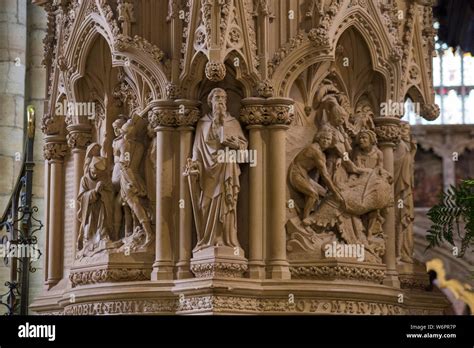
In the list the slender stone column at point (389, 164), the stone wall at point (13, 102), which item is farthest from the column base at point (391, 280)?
the stone wall at point (13, 102)

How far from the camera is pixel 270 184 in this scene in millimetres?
15984

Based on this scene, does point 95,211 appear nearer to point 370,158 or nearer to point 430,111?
point 370,158

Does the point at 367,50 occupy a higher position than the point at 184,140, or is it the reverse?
the point at 367,50

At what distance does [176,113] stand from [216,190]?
43.3 inches

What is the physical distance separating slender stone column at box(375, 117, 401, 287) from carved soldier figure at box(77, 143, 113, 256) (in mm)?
3243

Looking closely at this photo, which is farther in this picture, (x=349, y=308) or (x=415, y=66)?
(x=415, y=66)

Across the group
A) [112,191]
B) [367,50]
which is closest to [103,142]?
[112,191]

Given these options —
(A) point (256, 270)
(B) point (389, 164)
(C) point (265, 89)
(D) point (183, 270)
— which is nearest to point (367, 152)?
(B) point (389, 164)

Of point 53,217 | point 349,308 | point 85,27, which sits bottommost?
point 349,308

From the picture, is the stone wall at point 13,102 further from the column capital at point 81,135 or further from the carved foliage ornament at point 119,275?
the carved foliage ornament at point 119,275

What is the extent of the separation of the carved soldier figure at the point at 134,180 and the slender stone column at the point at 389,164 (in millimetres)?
2786

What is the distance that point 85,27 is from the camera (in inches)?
678

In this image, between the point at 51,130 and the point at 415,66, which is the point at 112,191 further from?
the point at 415,66

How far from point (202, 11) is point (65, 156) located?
3.14 meters
